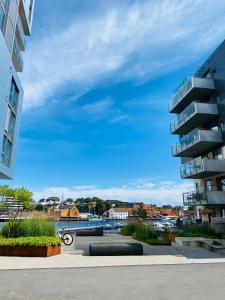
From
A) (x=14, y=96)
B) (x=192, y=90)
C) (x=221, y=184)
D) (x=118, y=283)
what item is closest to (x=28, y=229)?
(x=118, y=283)

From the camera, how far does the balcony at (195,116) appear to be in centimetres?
2580

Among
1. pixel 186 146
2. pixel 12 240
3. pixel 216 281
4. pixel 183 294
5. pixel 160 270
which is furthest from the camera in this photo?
pixel 186 146

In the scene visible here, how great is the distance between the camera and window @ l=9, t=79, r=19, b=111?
25.1 meters

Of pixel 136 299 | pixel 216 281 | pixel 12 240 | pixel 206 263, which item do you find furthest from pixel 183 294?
pixel 12 240

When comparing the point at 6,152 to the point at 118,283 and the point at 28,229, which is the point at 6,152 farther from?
the point at 118,283

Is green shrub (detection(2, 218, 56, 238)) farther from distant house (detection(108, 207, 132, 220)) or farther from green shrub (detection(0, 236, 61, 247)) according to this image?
distant house (detection(108, 207, 132, 220))

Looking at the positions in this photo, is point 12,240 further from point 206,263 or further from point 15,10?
point 15,10

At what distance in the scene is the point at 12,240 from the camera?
41.2 ft

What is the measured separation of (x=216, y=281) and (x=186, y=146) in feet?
66.4

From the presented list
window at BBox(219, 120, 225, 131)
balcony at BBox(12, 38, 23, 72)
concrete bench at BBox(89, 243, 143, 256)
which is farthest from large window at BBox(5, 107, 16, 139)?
window at BBox(219, 120, 225, 131)

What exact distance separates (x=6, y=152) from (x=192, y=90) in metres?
17.9

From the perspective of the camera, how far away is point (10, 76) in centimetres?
2355

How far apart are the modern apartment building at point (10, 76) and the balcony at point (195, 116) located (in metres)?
16.4

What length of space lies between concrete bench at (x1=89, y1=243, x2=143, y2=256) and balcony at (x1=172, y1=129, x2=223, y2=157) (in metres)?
14.6
